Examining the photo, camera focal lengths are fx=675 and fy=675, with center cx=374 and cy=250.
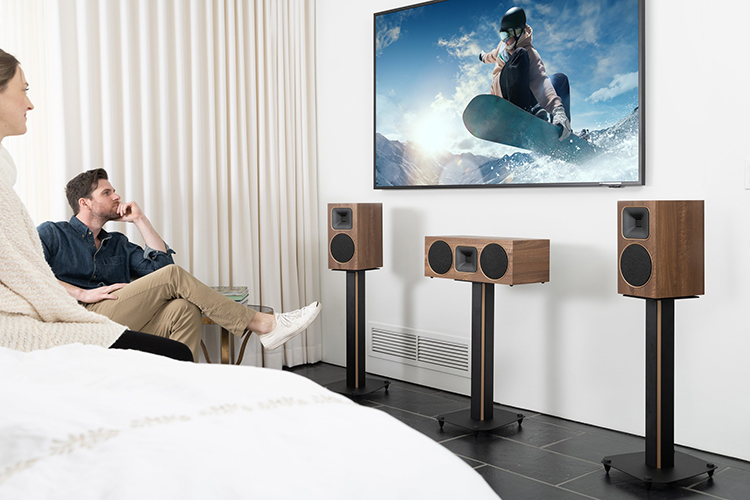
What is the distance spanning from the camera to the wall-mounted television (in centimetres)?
300

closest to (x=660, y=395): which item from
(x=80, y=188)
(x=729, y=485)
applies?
(x=729, y=485)

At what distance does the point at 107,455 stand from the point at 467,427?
248 centimetres

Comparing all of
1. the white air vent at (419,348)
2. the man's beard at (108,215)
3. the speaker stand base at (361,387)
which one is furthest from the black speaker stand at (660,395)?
the man's beard at (108,215)

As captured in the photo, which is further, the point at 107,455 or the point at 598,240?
the point at 598,240

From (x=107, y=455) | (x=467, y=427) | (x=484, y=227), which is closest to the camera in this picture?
(x=107, y=455)

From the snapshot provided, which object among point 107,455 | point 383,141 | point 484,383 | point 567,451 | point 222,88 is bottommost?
point 567,451

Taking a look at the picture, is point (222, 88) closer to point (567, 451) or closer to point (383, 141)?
point (383, 141)

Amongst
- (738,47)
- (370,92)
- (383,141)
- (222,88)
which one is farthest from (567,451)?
(222,88)

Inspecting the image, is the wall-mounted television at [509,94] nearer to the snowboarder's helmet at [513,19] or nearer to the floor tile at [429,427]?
the snowboarder's helmet at [513,19]

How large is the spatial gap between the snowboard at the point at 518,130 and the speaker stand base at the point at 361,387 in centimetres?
146

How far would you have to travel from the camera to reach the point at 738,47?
2.66m

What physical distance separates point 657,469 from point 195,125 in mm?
2933

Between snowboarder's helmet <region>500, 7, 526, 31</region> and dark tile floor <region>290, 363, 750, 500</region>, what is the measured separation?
1.93 metres

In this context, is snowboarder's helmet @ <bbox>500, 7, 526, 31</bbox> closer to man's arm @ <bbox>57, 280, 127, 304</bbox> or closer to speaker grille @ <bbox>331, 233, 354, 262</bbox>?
speaker grille @ <bbox>331, 233, 354, 262</bbox>
